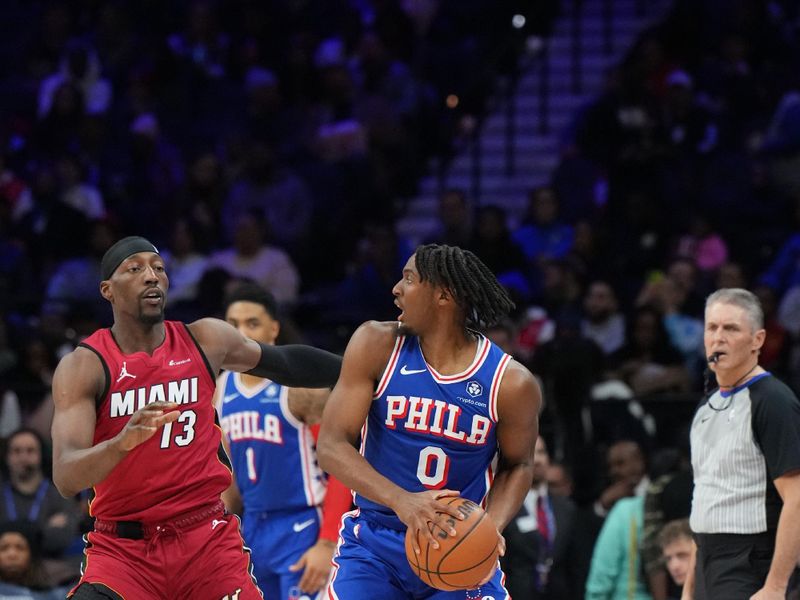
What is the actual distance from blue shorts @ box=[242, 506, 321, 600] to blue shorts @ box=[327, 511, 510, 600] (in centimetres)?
159

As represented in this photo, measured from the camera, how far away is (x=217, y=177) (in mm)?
13031

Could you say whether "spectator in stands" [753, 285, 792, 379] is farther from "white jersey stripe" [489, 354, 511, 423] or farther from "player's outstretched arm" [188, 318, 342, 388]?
"white jersey stripe" [489, 354, 511, 423]

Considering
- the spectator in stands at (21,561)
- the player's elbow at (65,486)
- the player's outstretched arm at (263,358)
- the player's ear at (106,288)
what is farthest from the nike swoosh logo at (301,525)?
the spectator in stands at (21,561)

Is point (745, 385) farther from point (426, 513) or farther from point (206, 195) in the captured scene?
point (206, 195)

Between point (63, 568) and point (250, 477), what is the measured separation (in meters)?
2.64

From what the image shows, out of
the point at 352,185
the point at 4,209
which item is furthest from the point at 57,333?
the point at 352,185

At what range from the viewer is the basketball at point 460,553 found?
4871 millimetres

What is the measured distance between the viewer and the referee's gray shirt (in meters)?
5.73

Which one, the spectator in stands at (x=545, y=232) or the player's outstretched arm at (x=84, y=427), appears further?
the spectator in stands at (x=545, y=232)

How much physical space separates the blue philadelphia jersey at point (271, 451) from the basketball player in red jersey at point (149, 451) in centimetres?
124

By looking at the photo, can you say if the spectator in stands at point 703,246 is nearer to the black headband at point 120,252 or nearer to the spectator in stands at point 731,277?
the spectator in stands at point 731,277

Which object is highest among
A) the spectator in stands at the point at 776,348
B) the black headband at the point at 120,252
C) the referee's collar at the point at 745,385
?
the black headband at the point at 120,252

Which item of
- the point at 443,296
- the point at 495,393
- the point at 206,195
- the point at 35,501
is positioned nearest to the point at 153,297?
the point at 443,296

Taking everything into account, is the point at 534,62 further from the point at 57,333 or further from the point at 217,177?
the point at 57,333
